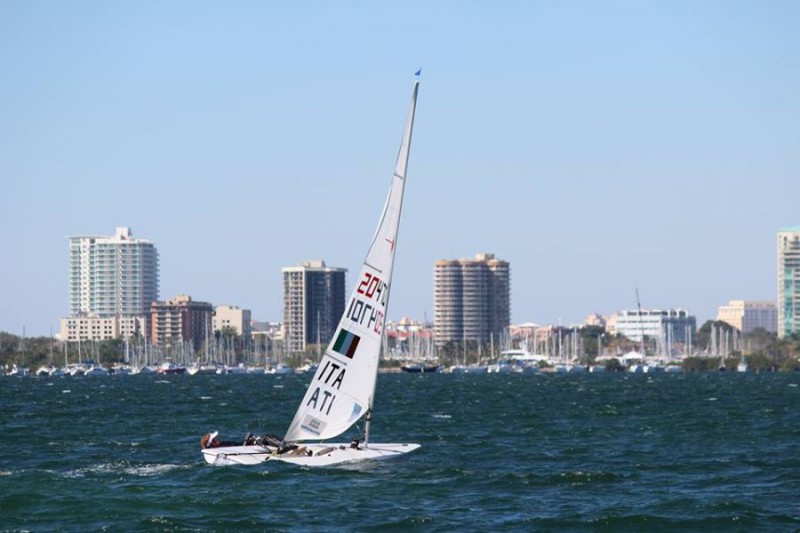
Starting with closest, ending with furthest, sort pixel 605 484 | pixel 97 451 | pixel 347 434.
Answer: pixel 605 484
pixel 97 451
pixel 347 434

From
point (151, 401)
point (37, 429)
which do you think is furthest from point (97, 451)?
point (151, 401)

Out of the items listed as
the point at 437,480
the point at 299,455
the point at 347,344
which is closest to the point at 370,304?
the point at 347,344

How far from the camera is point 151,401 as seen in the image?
120 m

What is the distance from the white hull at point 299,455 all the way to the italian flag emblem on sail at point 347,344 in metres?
3.21

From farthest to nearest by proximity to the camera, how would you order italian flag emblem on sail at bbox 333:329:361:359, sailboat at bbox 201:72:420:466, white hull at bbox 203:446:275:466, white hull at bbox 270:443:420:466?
white hull at bbox 203:446:275:466 → white hull at bbox 270:443:420:466 → italian flag emblem on sail at bbox 333:329:361:359 → sailboat at bbox 201:72:420:466

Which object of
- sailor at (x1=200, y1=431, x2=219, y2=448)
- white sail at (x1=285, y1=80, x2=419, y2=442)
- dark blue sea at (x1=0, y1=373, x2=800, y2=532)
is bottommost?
dark blue sea at (x1=0, y1=373, x2=800, y2=532)

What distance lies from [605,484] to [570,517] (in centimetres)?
755

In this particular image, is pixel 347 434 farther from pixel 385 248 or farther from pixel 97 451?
pixel 385 248

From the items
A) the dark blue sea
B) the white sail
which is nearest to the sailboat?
the white sail

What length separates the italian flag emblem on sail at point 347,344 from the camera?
48.8 meters

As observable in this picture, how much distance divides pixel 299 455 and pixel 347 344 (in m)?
3.94

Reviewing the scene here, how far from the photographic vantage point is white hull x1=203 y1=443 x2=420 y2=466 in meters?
49.1

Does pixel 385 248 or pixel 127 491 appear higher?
pixel 385 248

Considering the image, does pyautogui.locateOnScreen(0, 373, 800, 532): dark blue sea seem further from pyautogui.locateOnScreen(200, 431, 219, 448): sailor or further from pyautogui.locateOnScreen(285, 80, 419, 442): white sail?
pyautogui.locateOnScreen(285, 80, 419, 442): white sail
